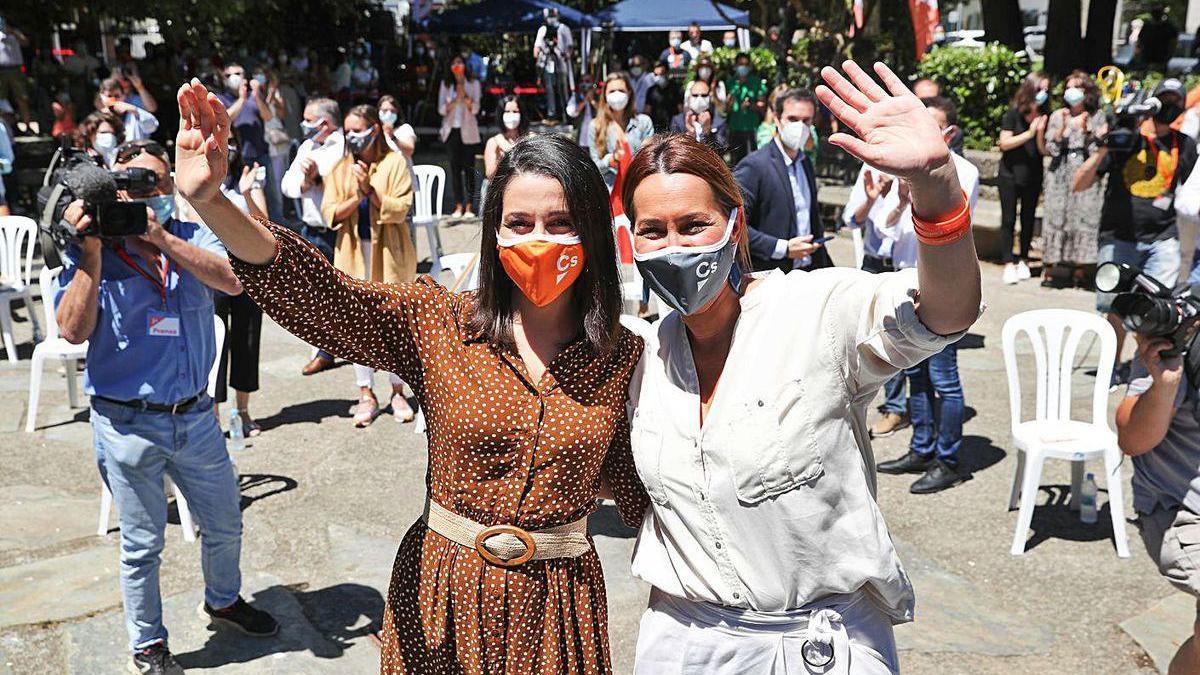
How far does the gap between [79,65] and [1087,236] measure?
620 inches

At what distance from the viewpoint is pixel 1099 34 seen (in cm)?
1830

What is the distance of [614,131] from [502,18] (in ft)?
38.2

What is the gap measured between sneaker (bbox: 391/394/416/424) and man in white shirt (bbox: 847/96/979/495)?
290cm

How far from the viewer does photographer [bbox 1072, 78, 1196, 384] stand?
21.9 feet

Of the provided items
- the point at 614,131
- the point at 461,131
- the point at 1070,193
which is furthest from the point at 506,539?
the point at 461,131

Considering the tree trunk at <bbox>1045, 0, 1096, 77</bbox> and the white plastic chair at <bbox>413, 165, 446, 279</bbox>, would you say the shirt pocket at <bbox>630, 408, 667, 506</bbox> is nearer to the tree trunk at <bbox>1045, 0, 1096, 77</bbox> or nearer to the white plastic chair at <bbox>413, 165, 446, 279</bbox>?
the white plastic chair at <bbox>413, 165, 446, 279</bbox>

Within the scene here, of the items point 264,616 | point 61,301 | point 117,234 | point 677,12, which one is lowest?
point 264,616

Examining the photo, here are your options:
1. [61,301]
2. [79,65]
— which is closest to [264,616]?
[61,301]

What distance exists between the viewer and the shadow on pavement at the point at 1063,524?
5352 mm

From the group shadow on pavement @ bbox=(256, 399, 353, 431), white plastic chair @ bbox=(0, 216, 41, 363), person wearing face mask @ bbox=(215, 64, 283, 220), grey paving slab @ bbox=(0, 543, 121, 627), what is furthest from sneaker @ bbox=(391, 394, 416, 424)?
person wearing face mask @ bbox=(215, 64, 283, 220)

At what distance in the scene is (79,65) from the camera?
60.6 feet

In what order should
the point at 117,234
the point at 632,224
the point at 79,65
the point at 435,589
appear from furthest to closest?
the point at 79,65 → the point at 117,234 → the point at 435,589 → the point at 632,224

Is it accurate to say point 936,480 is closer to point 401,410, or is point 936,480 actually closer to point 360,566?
point 360,566

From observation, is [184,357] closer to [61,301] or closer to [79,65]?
[61,301]
